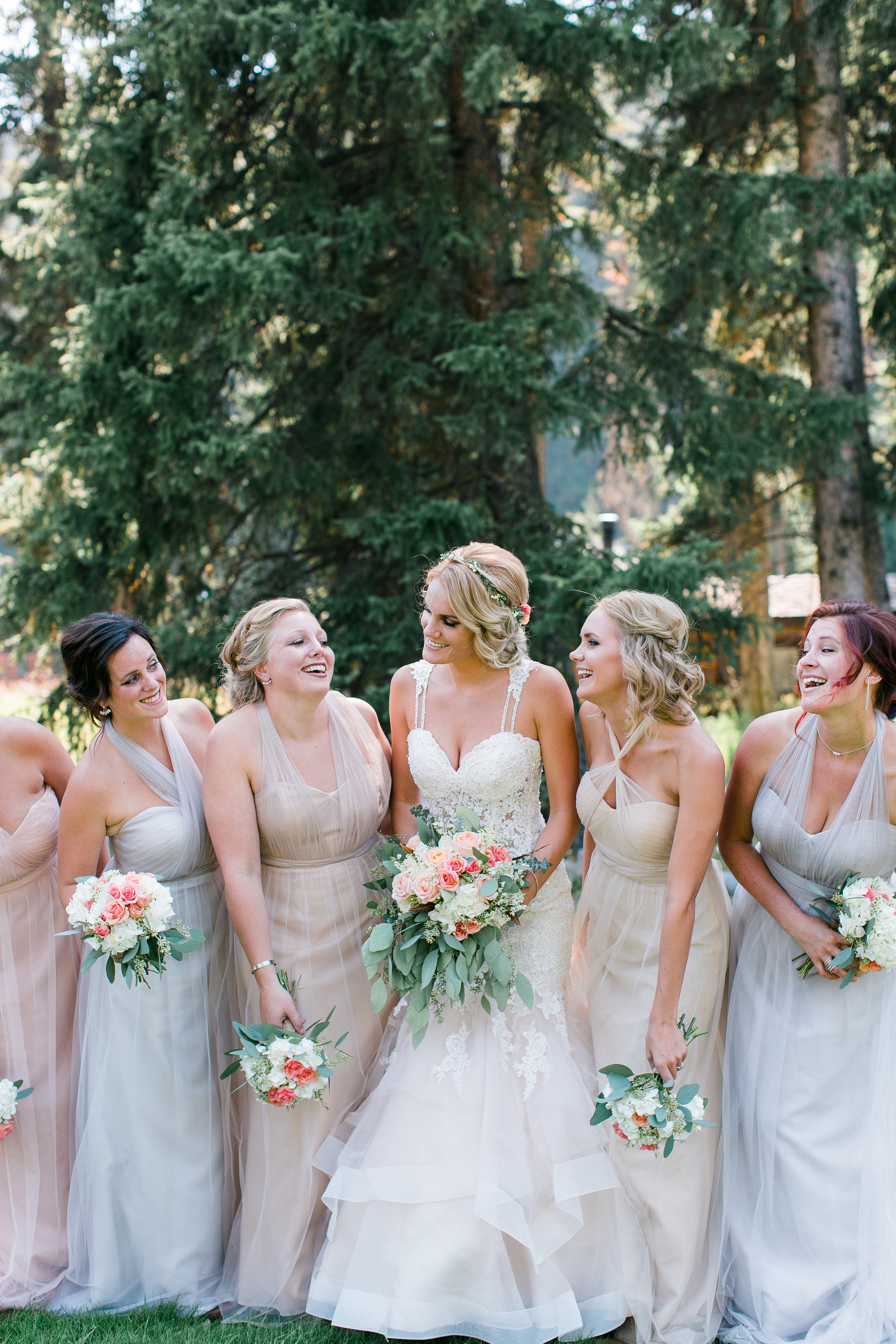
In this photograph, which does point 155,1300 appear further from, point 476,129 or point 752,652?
point 752,652

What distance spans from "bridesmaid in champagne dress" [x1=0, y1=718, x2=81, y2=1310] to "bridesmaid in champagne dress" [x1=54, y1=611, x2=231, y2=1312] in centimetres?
16

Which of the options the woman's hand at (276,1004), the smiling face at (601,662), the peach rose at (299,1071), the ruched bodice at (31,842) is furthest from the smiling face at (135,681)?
the smiling face at (601,662)

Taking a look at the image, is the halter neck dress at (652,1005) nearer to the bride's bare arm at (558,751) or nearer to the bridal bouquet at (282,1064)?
the bride's bare arm at (558,751)

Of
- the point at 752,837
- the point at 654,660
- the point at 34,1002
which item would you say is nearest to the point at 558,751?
the point at 654,660

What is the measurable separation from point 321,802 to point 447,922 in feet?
2.51

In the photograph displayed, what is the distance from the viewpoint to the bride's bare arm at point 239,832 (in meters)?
3.63

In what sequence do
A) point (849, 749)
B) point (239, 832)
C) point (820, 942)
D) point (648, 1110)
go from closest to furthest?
point (648, 1110) → point (820, 942) → point (849, 749) → point (239, 832)

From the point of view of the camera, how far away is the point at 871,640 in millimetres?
3361

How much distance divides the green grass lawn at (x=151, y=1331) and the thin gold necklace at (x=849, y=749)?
7.66ft

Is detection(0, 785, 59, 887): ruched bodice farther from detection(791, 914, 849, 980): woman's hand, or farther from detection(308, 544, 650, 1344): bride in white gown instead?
detection(791, 914, 849, 980): woman's hand

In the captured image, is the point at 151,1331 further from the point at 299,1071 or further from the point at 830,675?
the point at 830,675

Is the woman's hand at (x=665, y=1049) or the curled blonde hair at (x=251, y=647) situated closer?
the woman's hand at (x=665, y=1049)

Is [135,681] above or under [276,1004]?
above

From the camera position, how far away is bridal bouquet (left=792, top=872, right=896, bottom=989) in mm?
3225
